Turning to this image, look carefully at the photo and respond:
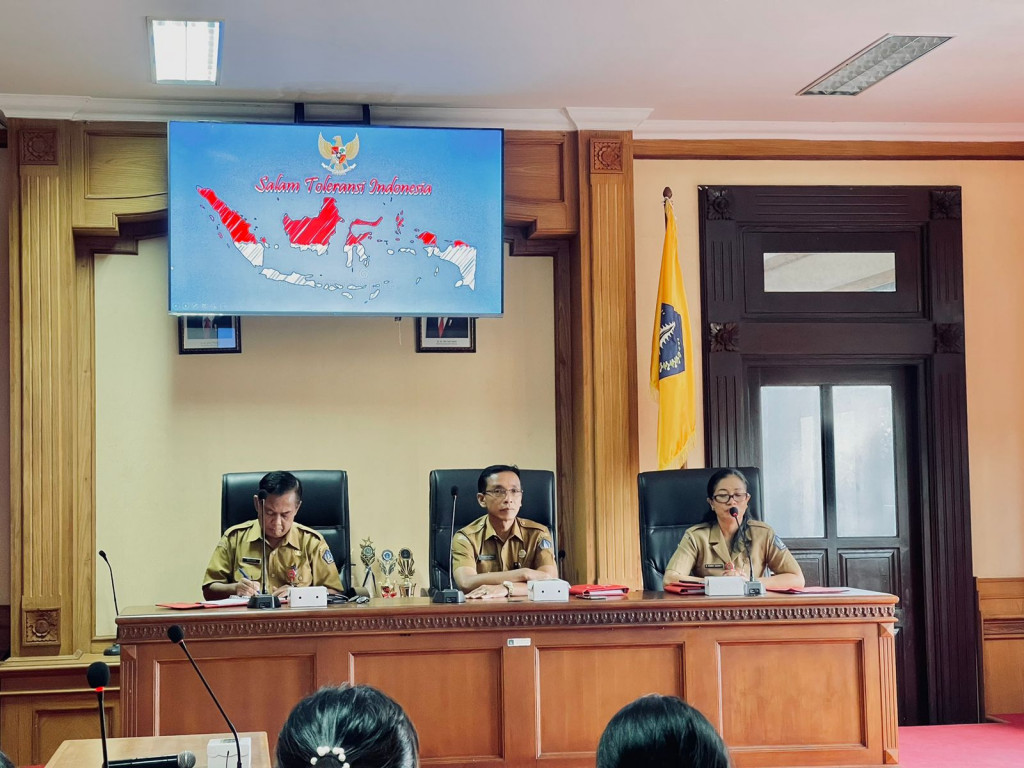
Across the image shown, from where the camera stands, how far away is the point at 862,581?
18.8 ft

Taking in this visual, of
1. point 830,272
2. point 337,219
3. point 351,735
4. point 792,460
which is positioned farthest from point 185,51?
point 351,735

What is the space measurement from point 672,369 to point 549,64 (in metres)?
1.49

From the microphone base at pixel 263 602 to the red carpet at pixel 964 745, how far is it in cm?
235

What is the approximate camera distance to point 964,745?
15.9 feet

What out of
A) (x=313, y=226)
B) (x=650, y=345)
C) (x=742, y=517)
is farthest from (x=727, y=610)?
(x=313, y=226)

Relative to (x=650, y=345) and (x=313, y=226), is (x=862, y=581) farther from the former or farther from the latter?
(x=313, y=226)

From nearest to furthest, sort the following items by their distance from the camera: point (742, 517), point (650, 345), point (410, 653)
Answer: point (410, 653) → point (742, 517) → point (650, 345)

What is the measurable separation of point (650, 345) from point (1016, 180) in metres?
2.07

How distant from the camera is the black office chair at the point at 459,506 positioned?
4.50m

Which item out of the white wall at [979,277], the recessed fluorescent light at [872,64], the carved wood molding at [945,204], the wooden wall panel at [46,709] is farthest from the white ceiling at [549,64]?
the wooden wall panel at [46,709]

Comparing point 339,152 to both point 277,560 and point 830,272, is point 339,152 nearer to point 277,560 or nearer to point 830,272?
point 277,560

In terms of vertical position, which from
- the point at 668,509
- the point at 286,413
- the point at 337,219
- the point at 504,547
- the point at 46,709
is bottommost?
the point at 46,709

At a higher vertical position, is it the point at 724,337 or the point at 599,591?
the point at 724,337

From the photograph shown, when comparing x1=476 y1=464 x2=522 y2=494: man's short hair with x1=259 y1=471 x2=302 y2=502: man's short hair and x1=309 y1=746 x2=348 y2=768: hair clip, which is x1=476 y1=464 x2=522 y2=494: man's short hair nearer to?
x1=259 y1=471 x2=302 y2=502: man's short hair
